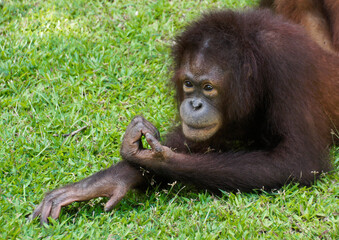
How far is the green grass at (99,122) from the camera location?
363 centimetres

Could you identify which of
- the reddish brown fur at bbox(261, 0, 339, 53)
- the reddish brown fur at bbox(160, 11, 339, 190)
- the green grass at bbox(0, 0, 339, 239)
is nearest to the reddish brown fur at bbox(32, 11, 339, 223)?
the reddish brown fur at bbox(160, 11, 339, 190)

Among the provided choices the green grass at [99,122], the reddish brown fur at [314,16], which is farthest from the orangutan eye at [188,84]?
the reddish brown fur at [314,16]

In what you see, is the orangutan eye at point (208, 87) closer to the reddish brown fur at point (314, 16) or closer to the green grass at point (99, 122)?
the green grass at point (99, 122)

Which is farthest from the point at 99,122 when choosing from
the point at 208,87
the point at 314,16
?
the point at 314,16

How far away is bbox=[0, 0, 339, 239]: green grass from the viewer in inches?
143

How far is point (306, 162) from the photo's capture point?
389 cm

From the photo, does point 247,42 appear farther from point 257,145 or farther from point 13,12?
point 13,12

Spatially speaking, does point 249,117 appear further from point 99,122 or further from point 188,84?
point 99,122

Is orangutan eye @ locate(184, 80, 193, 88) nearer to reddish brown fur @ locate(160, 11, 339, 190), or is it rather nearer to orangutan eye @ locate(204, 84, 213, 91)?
orangutan eye @ locate(204, 84, 213, 91)

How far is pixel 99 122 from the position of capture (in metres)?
4.91

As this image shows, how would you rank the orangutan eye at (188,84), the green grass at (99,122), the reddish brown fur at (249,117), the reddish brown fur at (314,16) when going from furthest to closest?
the reddish brown fur at (314,16)
the orangutan eye at (188,84)
the reddish brown fur at (249,117)
the green grass at (99,122)

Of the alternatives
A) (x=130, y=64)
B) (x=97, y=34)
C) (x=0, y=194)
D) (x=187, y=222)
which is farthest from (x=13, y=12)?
(x=187, y=222)

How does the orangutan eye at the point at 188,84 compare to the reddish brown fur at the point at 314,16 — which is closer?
the orangutan eye at the point at 188,84

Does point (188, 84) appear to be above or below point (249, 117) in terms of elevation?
above
